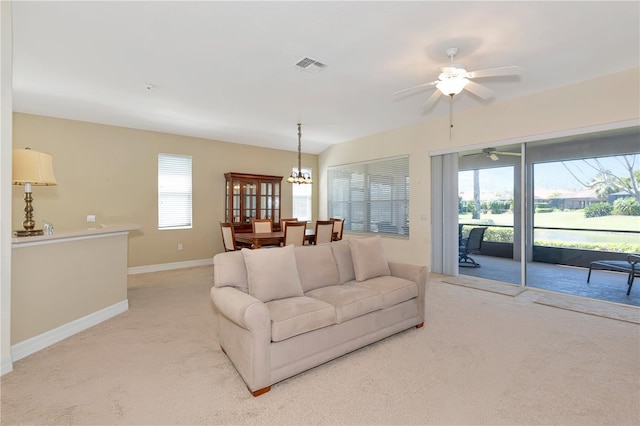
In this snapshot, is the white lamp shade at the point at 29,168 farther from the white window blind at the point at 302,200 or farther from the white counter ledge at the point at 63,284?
the white window blind at the point at 302,200

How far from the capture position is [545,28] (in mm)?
2938

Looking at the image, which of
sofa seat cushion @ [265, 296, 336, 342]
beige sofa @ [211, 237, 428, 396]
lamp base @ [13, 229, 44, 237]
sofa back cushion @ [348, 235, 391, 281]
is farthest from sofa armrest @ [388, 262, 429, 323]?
lamp base @ [13, 229, 44, 237]

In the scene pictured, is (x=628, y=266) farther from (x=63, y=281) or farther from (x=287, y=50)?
(x=63, y=281)

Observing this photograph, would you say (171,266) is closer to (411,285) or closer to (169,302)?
(169,302)

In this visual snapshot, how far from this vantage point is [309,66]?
3.67 m

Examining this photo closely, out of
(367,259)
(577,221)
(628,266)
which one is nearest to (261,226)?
(367,259)

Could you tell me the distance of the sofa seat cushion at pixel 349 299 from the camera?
258 cm

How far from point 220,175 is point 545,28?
19.8 feet

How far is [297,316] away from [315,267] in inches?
36.5

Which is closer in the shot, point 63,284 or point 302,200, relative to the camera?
point 63,284

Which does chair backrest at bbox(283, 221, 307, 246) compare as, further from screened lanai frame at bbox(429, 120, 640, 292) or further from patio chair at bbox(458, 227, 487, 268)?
patio chair at bbox(458, 227, 487, 268)

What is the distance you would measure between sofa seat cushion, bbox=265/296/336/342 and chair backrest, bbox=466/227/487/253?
13.4 feet

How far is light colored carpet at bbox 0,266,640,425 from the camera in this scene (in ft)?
6.32

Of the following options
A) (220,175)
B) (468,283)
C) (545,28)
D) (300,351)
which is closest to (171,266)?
(220,175)
